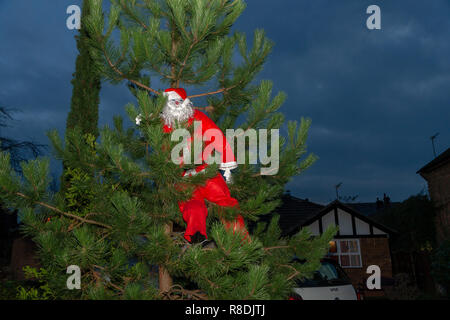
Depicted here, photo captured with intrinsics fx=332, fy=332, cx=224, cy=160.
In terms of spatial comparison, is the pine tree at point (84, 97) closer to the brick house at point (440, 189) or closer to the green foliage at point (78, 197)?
the green foliage at point (78, 197)

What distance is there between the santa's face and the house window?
14832mm

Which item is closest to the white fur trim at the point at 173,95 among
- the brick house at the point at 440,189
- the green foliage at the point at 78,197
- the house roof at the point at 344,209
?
the green foliage at the point at 78,197

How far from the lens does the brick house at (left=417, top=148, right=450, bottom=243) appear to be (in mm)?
15805

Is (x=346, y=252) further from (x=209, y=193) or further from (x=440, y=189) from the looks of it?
(x=209, y=193)

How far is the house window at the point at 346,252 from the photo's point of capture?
1650 cm

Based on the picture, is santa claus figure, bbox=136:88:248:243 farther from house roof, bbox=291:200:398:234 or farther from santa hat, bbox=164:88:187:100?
house roof, bbox=291:200:398:234

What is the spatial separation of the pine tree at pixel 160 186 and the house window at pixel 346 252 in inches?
553

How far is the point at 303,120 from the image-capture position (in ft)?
12.1

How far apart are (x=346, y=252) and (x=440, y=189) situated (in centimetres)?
558

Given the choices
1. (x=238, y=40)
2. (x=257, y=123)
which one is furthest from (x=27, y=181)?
(x=238, y=40)

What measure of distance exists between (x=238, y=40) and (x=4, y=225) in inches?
640

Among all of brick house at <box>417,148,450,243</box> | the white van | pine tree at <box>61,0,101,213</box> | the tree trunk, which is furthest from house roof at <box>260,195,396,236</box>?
the tree trunk

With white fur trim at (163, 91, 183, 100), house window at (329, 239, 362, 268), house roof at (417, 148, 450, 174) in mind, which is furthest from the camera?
house window at (329, 239, 362, 268)

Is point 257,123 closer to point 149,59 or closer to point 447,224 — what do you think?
point 149,59
